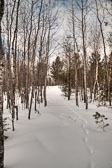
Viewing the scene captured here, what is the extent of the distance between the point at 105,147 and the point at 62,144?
4.30ft

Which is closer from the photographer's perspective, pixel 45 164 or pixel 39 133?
pixel 45 164

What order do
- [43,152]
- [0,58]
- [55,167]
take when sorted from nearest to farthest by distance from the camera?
[0,58]
[55,167]
[43,152]

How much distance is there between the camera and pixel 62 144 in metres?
4.98

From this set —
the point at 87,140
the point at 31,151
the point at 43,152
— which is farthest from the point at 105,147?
the point at 31,151

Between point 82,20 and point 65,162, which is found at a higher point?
point 82,20

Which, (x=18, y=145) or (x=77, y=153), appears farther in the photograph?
(x=18, y=145)

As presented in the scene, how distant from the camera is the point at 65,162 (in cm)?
388

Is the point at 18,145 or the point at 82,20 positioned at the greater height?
the point at 82,20

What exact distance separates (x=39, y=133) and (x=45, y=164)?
216cm

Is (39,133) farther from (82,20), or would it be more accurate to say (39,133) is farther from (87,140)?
(82,20)

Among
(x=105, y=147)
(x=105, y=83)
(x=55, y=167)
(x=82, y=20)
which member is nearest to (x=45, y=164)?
(x=55, y=167)

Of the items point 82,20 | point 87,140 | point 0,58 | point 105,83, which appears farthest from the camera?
point 105,83

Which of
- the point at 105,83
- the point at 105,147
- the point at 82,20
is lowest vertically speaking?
the point at 105,147

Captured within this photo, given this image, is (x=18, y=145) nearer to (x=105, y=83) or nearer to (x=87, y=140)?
(x=87, y=140)
